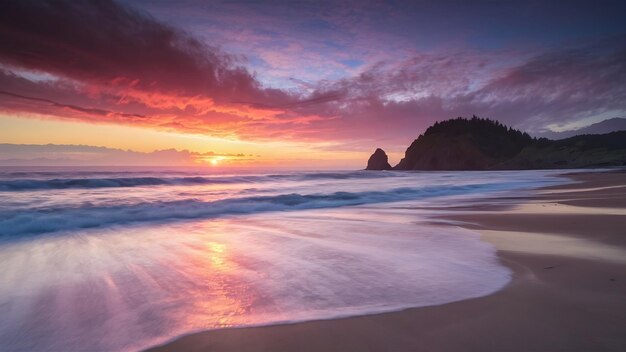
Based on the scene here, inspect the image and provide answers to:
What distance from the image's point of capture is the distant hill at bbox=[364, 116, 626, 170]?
6781 cm

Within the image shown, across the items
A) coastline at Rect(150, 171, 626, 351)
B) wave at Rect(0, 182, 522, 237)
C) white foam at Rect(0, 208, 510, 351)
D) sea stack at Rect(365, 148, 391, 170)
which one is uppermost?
sea stack at Rect(365, 148, 391, 170)

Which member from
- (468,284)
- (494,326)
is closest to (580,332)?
(494,326)

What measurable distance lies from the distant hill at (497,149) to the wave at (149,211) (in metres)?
66.5

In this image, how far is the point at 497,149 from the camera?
103688mm

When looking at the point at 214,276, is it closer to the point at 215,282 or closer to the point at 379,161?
the point at 215,282

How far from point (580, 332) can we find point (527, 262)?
1834mm

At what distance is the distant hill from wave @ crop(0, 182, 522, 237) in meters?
66.5

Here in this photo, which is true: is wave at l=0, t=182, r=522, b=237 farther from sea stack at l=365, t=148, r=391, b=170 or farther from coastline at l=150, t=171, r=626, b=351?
sea stack at l=365, t=148, r=391, b=170

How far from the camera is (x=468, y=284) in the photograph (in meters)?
3.04

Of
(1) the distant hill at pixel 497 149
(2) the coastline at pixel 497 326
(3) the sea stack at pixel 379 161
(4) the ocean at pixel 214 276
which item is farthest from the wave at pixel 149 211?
(3) the sea stack at pixel 379 161

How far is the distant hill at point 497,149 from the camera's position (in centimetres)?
6781

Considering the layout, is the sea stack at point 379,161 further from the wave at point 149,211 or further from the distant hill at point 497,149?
the wave at point 149,211

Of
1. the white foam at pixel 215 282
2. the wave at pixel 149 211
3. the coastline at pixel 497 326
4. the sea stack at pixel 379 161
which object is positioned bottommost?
the wave at pixel 149 211

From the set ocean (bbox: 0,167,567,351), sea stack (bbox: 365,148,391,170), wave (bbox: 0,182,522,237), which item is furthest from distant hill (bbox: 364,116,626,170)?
ocean (bbox: 0,167,567,351)
